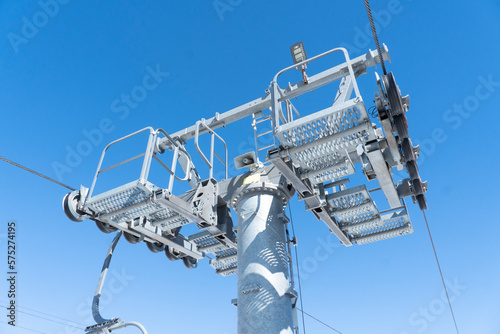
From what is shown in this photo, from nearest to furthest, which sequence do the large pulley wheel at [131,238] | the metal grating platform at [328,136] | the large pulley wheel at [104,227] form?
the metal grating platform at [328,136], the large pulley wheel at [104,227], the large pulley wheel at [131,238]

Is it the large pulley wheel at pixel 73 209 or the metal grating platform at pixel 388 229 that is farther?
the metal grating platform at pixel 388 229

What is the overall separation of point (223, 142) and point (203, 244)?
2376mm

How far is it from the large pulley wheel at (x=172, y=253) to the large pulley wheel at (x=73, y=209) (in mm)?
2103

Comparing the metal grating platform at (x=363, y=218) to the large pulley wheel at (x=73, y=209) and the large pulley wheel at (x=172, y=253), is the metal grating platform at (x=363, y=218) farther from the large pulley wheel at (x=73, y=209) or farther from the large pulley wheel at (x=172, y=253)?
the large pulley wheel at (x=73, y=209)

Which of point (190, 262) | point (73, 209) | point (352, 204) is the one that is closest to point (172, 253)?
point (190, 262)

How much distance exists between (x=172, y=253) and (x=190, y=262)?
2.08 feet

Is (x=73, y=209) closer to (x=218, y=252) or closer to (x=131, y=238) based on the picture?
(x=131, y=238)

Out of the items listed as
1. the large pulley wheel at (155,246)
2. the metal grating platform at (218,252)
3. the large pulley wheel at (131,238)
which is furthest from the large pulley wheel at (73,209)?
the metal grating platform at (218,252)

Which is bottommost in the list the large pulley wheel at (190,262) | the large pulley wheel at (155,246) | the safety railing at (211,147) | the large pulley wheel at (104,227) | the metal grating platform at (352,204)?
the metal grating platform at (352,204)

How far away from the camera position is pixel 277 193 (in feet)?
20.9

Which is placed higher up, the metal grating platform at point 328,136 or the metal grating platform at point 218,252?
the metal grating platform at point 218,252

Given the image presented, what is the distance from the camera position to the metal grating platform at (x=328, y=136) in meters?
4.59

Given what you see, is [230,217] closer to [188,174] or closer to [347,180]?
[188,174]

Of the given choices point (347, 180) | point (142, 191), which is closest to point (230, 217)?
point (142, 191)
